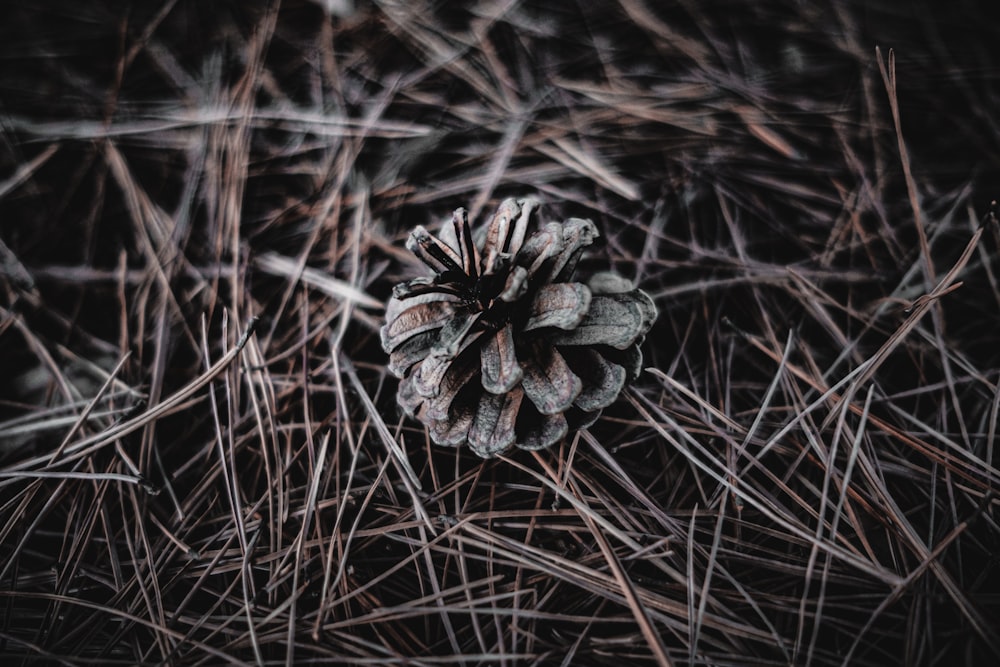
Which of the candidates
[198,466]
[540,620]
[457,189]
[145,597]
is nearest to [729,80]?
[457,189]

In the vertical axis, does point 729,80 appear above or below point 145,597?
above

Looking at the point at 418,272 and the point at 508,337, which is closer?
the point at 508,337

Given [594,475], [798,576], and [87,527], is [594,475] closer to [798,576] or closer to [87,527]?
[798,576]

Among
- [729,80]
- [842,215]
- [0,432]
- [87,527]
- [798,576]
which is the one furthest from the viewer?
[729,80]
